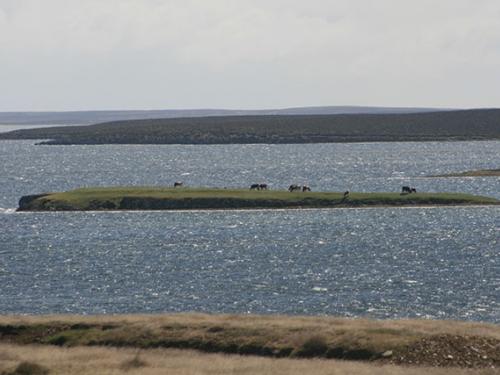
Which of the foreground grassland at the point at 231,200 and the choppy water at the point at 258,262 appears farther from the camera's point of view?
the foreground grassland at the point at 231,200

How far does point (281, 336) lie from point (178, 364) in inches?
196

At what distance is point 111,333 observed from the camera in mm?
46250

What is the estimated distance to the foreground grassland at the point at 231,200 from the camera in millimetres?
114188

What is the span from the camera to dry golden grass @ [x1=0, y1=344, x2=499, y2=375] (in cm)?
3853

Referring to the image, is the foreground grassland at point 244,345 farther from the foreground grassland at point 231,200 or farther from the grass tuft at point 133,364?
the foreground grassland at point 231,200

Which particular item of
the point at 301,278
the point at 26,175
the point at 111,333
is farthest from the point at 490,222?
the point at 26,175

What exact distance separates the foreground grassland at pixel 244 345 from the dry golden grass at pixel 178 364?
0.03m

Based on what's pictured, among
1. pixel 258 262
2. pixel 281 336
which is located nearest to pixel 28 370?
pixel 281 336

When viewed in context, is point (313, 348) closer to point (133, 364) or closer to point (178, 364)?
point (178, 364)

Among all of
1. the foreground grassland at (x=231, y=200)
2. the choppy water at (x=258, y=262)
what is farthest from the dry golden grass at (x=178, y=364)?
the foreground grassland at (x=231, y=200)

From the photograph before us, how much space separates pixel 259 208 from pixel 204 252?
32.2 m

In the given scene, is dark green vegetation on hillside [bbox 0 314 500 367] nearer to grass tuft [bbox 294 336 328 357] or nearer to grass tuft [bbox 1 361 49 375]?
grass tuft [bbox 294 336 328 357]

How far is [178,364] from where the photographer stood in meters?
40.3

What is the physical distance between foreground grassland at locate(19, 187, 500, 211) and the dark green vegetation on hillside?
6495cm
